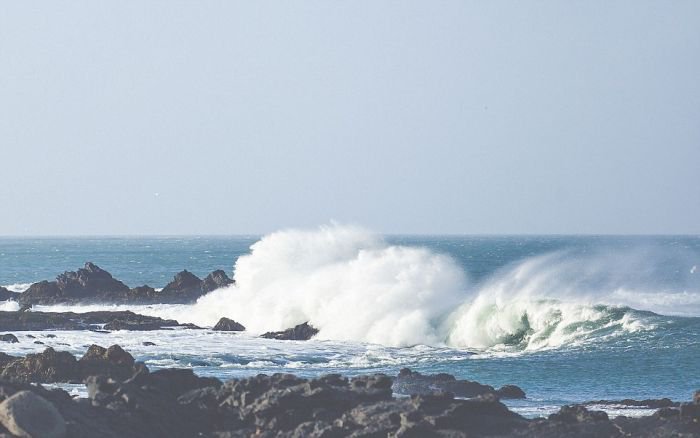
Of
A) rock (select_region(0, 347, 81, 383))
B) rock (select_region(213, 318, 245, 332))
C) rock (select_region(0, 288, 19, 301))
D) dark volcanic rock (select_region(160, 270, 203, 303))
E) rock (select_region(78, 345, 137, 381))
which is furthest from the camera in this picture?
rock (select_region(0, 288, 19, 301))

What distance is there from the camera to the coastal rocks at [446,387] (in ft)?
88.6

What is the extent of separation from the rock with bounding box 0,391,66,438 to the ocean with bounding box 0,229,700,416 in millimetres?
10390

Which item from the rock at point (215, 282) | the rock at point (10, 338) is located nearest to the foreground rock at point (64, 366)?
the rock at point (10, 338)

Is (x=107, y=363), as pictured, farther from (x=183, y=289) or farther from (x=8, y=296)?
(x=8, y=296)

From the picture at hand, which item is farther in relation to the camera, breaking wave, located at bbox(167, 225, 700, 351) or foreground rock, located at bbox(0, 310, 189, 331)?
foreground rock, located at bbox(0, 310, 189, 331)

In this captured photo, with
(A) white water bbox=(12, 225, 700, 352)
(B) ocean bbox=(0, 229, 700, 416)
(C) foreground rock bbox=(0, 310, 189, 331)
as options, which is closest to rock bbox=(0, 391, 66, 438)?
(B) ocean bbox=(0, 229, 700, 416)

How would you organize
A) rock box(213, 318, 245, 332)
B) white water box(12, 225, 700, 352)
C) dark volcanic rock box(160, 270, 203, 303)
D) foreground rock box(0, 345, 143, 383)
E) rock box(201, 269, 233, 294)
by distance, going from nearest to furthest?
foreground rock box(0, 345, 143, 383)
white water box(12, 225, 700, 352)
rock box(213, 318, 245, 332)
dark volcanic rock box(160, 270, 203, 303)
rock box(201, 269, 233, 294)

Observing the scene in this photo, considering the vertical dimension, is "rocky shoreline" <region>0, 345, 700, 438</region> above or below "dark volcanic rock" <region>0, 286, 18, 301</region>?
above

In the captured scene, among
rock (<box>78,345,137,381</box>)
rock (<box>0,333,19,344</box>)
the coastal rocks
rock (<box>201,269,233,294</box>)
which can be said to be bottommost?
rock (<box>0,333,19,344</box>)

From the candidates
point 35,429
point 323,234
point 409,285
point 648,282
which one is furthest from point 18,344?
point 648,282

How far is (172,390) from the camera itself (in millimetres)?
23078

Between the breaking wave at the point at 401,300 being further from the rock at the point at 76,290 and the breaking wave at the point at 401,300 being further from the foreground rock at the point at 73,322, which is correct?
the rock at the point at 76,290

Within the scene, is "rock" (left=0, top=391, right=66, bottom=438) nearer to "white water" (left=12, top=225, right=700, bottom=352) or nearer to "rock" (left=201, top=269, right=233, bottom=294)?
"white water" (left=12, top=225, right=700, bottom=352)

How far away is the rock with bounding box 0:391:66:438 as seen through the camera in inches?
743
